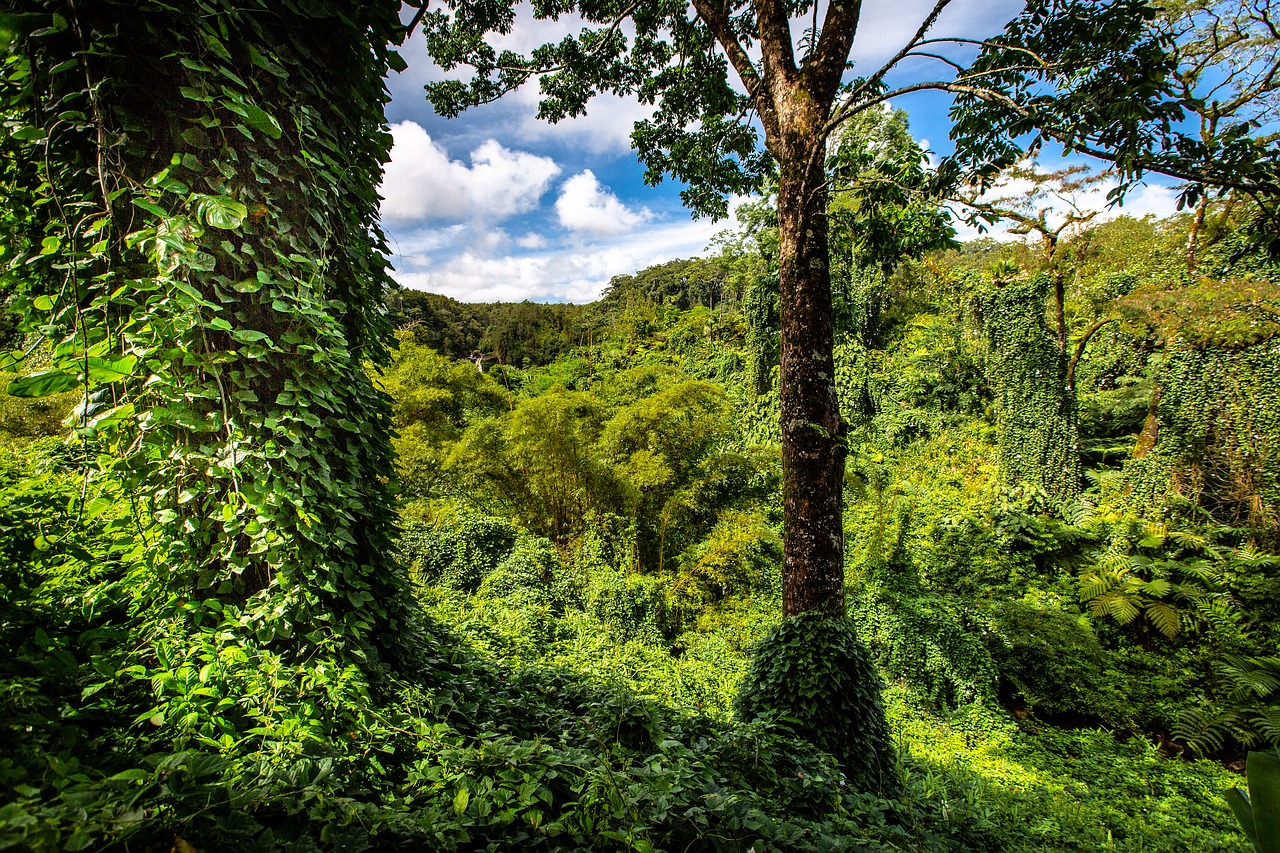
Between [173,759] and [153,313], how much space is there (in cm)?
114

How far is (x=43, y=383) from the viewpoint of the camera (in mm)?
1081

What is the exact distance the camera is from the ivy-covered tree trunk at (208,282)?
4.09 ft

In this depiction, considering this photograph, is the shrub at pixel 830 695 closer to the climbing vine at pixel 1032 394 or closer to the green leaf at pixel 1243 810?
the green leaf at pixel 1243 810

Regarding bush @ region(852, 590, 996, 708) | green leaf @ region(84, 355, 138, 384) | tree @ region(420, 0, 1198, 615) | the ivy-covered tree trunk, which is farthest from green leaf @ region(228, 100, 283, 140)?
bush @ region(852, 590, 996, 708)

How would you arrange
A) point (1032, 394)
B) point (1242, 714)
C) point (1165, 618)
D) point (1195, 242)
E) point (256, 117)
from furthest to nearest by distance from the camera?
point (1032, 394), point (1195, 242), point (1165, 618), point (1242, 714), point (256, 117)

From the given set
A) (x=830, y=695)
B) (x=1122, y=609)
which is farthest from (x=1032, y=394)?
(x=830, y=695)

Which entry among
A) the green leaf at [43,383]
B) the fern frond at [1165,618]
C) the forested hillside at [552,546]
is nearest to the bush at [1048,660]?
the forested hillside at [552,546]

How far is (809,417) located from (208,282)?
297cm

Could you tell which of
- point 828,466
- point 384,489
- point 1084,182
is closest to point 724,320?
point 1084,182

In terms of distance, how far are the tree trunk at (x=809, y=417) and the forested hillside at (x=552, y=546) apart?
0.03m

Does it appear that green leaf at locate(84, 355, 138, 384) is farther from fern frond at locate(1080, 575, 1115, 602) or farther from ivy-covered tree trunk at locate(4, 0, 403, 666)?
fern frond at locate(1080, 575, 1115, 602)

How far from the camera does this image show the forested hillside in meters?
1.17

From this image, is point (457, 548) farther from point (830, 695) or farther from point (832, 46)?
point (832, 46)

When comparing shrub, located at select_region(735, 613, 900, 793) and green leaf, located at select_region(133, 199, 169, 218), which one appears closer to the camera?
green leaf, located at select_region(133, 199, 169, 218)
